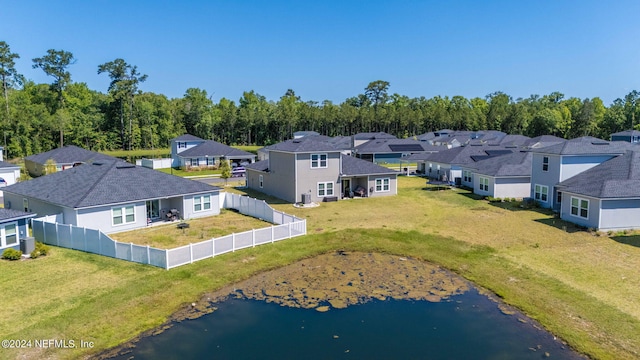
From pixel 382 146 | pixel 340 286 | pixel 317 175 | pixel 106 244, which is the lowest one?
pixel 340 286

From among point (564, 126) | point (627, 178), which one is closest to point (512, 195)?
point (627, 178)

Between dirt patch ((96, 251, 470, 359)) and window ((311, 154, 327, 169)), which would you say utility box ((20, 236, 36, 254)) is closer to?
dirt patch ((96, 251, 470, 359))

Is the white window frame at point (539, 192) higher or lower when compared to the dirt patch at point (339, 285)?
higher

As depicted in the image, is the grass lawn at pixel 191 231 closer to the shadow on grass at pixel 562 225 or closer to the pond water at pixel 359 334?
the pond water at pixel 359 334

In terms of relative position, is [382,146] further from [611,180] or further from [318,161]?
[611,180]

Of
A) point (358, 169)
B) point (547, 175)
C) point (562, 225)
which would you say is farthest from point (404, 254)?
point (547, 175)

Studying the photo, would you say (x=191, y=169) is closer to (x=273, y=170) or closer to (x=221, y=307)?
(x=273, y=170)

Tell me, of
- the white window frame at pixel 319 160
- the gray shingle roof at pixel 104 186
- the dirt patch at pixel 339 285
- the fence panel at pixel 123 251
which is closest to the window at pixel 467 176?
the white window frame at pixel 319 160
